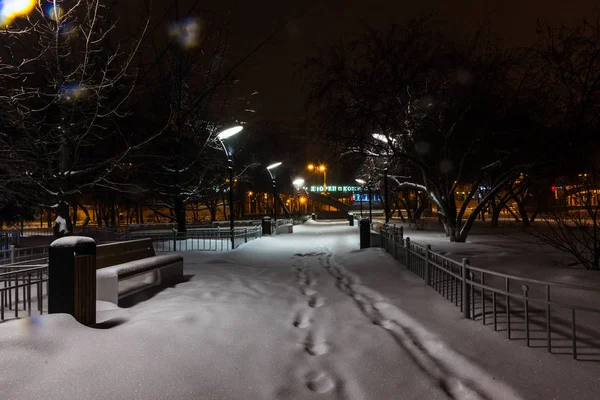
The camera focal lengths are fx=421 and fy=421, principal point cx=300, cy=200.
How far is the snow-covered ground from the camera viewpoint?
400 cm

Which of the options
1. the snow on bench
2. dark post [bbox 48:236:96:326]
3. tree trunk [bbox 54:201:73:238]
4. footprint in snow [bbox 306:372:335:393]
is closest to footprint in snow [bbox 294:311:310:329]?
footprint in snow [bbox 306:372:335:393]

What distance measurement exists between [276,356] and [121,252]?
5308 millimetres

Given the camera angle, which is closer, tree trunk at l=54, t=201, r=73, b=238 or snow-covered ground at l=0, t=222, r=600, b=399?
snow-covered ground at l=0, t=222, r=600, b=399

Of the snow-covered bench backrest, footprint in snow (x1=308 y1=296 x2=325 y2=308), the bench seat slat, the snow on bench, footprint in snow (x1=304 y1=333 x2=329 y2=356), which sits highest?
the snow-covered bench backrest

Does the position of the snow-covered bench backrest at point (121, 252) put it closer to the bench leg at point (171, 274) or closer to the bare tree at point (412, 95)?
the bench leg at point (171, 274)

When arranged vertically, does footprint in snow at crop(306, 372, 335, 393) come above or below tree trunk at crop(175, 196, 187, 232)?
below

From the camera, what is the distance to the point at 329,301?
320 inches

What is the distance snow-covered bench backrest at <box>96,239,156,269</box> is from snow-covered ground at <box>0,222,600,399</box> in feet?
4.52

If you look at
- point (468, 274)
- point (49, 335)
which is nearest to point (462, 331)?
point (468, 274)

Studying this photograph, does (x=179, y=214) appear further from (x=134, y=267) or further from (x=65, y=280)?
(x=65, y=280)

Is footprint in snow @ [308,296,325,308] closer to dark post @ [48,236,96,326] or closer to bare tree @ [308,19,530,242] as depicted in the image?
dark post @ [48,236,96,326]

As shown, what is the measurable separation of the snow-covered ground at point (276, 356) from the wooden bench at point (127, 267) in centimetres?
36

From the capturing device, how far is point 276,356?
4.99m

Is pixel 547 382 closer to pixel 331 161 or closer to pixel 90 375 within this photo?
pixel 90 375
